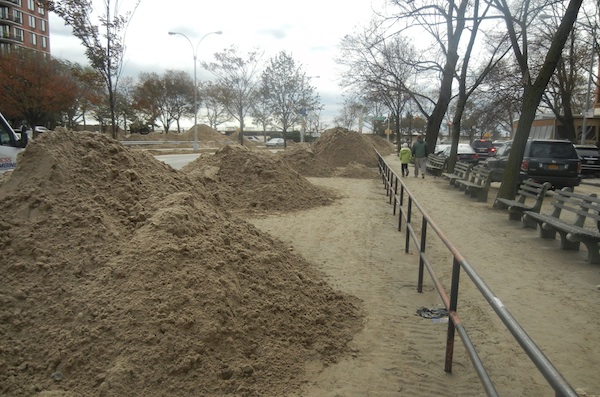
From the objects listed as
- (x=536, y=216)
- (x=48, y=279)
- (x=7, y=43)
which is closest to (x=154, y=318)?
(x=48, y=279)

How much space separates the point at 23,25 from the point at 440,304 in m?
79.9

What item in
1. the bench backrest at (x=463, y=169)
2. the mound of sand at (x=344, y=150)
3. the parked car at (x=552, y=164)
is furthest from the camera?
the mound of sand at (x=344, y=150)

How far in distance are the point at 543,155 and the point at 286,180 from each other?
8.19 meters

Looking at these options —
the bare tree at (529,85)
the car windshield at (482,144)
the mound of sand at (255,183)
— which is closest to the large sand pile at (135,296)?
the mound of sand at (255,183)

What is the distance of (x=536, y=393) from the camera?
316 cm

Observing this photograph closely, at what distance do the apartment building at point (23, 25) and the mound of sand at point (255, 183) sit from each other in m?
62.4

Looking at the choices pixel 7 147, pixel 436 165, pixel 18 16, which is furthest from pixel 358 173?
pixel 18 16

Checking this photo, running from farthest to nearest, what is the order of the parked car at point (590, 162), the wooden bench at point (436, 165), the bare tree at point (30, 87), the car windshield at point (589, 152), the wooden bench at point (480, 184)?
the bare tree at point (30, 87) → the car windshield at point (589, 152) → the parked car at point (590, 162) → the wooden bench at point (436, 165) → the wooden bench at point (480, 184)

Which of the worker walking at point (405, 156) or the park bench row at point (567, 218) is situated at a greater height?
the worker walking at point (405, 156)

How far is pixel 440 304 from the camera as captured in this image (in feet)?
16.0

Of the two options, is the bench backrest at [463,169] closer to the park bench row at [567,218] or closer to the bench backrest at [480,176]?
the bench backrest at [480,176]

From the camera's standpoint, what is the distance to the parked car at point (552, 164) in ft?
46.2

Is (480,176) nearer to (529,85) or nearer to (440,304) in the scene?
(529,85)

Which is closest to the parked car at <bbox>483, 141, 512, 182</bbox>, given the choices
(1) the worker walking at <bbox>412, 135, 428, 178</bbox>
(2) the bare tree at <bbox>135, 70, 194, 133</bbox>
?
(1) the worker walking at <bbox>412, 135, 428, 178</bbox>
